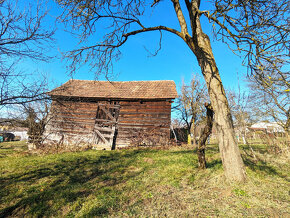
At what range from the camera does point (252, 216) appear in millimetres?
2242

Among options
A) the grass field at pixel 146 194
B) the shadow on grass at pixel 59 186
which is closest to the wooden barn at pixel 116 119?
the shadow on grass at pixel 59 186

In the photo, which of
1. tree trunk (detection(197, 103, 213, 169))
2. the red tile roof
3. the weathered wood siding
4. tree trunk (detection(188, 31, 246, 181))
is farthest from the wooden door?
tree trunk (detection(188, 31, 246, 181))

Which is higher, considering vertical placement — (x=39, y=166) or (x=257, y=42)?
(x=257, y=42)

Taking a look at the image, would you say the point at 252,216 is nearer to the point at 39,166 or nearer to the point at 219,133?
the point at 219,133

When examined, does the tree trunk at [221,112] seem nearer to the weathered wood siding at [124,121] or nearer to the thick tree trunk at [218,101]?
the thick tree trunk at [218,101]

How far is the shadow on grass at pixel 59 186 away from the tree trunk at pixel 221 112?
2.79m

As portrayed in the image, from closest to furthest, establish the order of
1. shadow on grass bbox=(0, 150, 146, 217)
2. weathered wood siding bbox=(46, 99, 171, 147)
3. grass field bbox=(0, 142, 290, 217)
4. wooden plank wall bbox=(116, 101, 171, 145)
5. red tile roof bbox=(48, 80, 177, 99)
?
grass field bbox=(0, 142, 290, 217)
shadow on grass bbox=(0, 150, 146, 217)
wooden plank wall bbox=(116, 101, 171, 145)
weathered wood siding bbox=(46, 99, 171, 147)
red tile roof bbox=(48, 80, 177, 99)

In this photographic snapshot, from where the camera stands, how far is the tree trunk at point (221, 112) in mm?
3264

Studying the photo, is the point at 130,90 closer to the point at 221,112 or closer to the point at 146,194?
the point at 221,112

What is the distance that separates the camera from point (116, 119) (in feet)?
39.3

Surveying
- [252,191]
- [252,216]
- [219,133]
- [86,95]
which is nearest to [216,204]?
A: [252,216]

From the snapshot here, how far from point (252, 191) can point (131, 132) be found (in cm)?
935

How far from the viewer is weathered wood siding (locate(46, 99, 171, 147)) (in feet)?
37.5

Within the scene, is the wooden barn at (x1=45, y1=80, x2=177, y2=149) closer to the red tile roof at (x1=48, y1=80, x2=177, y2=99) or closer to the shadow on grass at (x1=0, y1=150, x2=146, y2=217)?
the red tile roof at (x1=48, y1=80, x2=177, y2=99)
